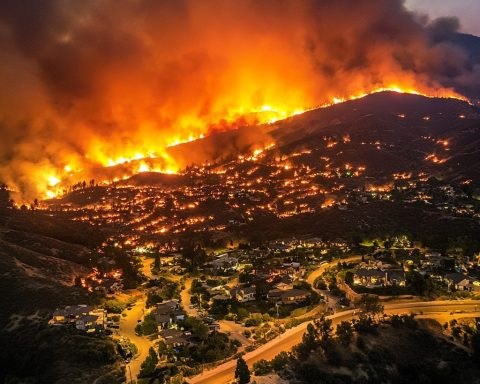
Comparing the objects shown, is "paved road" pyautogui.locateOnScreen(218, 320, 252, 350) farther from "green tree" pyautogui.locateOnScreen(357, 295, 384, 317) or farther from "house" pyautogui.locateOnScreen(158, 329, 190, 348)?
"green tree" pyautogui.locateOnScreen(357, 295, 384, 317)

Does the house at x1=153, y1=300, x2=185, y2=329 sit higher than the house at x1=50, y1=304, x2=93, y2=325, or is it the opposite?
the house at x1=50, y1=304, x2=93, y2=325

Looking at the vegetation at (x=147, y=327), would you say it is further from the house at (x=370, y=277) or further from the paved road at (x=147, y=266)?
the house at (x=370, y=277)

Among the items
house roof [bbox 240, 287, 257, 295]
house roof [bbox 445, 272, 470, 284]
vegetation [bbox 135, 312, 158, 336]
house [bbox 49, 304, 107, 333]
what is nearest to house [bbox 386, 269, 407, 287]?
house roof [bbox 445, 272, 470, 284]

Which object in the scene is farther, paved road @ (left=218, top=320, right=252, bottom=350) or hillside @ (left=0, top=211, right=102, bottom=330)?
hillside @ (left=0, top=211, right=102, bottom=330)

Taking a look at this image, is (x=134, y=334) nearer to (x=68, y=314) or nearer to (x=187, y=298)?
(x=68, y=314)

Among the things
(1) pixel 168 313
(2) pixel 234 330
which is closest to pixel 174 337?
(2) pixel 234 330

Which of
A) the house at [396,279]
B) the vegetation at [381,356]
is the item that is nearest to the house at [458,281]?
the house at [396,279]

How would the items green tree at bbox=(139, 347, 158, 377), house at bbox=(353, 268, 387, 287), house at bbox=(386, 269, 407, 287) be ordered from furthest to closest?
house at bbox=(353, 268, 387, 287)
house at bbox=(386, 269, 407, 287)
green tree at bbox=(139, 347, 158, 377)
